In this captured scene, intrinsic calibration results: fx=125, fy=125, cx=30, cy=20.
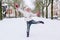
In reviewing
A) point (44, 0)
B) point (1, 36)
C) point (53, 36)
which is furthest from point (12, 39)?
point (44, 0)

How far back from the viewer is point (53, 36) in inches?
20.9

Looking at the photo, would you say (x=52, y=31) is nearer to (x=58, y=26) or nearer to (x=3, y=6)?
(x=58, y=26)

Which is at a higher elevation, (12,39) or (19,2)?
(19,2)

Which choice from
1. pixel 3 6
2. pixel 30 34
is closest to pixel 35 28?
pixel 30 34

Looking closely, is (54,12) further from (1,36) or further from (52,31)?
(1,36)

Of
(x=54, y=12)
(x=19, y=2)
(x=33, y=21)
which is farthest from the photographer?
(x=54, y=12)

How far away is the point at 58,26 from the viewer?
62 cm

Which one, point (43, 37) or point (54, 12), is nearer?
point (43, 37)

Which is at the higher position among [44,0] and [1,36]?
[44,0]

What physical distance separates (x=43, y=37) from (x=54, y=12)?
0.24 m

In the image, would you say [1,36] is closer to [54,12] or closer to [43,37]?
[43,37]

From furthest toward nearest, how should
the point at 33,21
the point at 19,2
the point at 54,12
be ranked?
the point at 54,12 < the point at 19,2 < the point at 33,21

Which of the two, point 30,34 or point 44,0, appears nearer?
point 30,34

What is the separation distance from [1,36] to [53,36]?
22 cm
